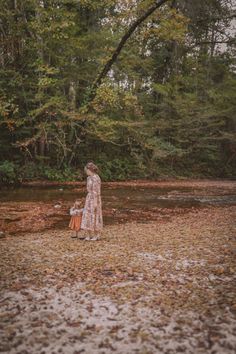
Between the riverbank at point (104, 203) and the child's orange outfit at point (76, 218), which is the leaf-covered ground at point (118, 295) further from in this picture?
the riverbank at point (104, 203)

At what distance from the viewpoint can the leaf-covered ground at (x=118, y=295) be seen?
4504 millimetres

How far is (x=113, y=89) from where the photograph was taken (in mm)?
22422

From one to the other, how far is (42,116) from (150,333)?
20.9 metres

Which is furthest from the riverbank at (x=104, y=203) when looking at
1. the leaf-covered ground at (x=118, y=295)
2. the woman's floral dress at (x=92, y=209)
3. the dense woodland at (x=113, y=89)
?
the dense woodland at (x=113, y=89)

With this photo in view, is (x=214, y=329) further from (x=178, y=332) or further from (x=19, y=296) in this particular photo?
(x=19, y=296)

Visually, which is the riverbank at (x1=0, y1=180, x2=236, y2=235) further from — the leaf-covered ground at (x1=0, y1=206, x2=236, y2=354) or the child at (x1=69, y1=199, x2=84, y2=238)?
the leaf-covered ground at (x1=0, y1=206, x2=236, y2=354)

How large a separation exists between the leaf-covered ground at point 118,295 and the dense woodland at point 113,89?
1133 cm

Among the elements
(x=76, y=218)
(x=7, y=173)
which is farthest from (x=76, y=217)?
(x=7, y=173)

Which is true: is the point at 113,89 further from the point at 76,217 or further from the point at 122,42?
the point at 76,217

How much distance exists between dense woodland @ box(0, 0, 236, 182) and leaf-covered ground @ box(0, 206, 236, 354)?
37.2 ft

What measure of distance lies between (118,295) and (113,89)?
18.0 m

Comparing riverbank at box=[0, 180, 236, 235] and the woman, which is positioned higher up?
the woman

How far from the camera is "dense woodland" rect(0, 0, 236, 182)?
21.7m

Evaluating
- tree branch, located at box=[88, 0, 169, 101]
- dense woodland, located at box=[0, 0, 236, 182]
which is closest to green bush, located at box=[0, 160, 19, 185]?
dense woodland, located at box=[0, 0, 236, 182]
